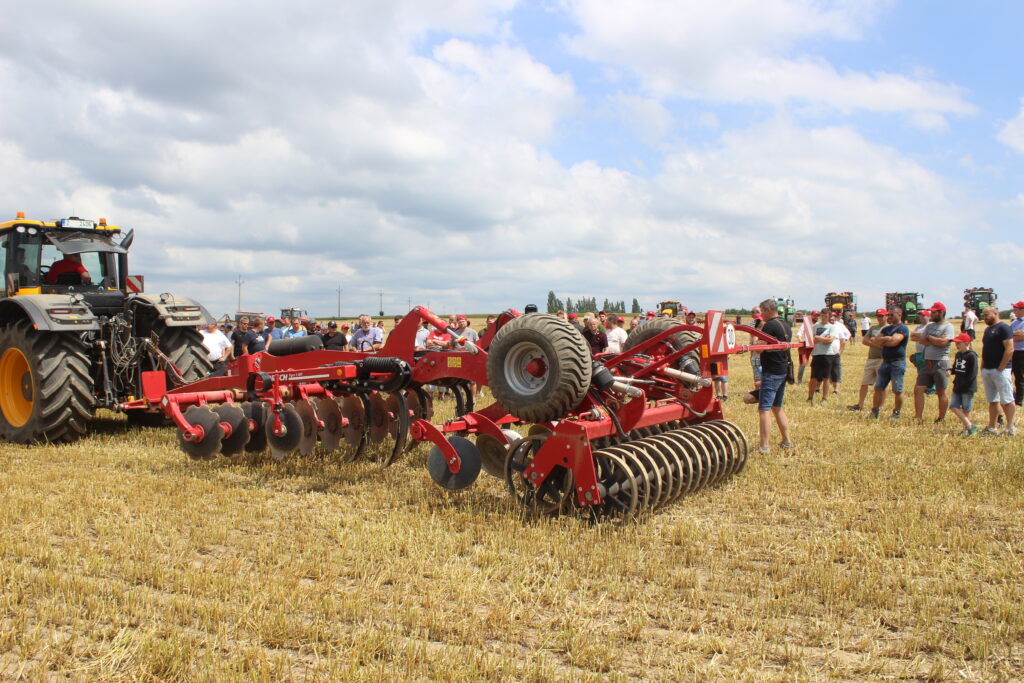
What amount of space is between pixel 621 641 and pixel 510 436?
2.74 meters

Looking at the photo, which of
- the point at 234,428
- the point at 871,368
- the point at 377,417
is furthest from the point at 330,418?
the point at 871,368

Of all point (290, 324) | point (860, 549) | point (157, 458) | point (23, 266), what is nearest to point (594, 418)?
point (860, 549)

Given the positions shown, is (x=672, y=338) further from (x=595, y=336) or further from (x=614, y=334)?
(x=614, y=334)

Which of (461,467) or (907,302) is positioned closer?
(461,467)

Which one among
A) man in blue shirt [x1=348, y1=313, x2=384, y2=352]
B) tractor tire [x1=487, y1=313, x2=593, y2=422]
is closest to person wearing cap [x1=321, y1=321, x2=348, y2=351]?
man in blue shirt [x1=348, y1=313, x2=384, y2=352]

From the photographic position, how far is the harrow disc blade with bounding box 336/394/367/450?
7078mm

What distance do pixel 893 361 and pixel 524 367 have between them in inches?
270

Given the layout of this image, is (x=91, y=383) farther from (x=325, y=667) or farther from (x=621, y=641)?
(x=621, y=641)

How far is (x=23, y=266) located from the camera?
8484 millimetres

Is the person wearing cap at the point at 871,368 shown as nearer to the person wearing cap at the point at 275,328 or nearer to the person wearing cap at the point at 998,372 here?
the person wearing cap at the point at 998,372

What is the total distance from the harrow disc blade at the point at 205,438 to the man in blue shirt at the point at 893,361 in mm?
8427

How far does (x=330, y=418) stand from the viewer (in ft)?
23.4

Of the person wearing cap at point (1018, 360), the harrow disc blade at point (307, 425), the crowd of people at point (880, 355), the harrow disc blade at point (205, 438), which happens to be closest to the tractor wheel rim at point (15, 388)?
the crowd of people at point (880, 355)

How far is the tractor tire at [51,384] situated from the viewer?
763cm
